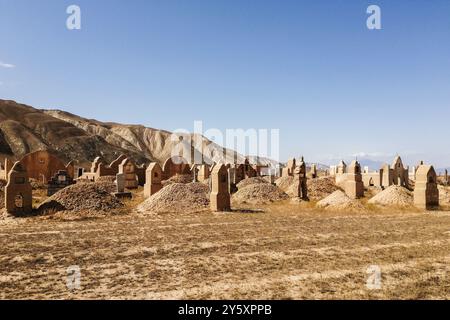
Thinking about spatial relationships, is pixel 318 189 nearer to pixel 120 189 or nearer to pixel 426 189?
pixel 426 189

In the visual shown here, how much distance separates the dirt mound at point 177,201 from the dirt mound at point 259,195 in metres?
3.53

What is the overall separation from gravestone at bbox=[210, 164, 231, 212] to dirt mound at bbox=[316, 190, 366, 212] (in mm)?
6003

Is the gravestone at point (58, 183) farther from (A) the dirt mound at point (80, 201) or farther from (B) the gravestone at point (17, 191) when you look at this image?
(B) the gravestone at point (17, 191)

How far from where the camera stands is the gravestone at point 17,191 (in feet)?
63.7

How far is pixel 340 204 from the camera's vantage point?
2278 cm

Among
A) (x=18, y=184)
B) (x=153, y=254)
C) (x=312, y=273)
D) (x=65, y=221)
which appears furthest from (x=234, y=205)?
(x=312, y=273)

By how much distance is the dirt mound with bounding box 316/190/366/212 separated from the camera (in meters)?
22.3

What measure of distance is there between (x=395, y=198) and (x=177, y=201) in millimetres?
13610

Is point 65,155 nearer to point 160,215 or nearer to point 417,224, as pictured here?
point 160,215

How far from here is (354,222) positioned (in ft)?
58.3

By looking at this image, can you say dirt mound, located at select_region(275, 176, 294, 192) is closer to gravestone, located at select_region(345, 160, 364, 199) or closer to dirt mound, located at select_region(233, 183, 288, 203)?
dirt mound, located at select_region(233, 183, 288, 203)

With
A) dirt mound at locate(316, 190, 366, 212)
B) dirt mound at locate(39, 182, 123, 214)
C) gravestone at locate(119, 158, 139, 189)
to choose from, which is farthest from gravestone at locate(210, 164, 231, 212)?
gravestone at locate(119, 158, 139, 189)

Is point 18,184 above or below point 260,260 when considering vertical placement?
above
